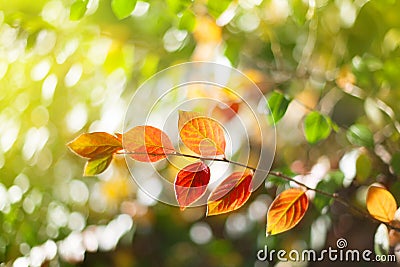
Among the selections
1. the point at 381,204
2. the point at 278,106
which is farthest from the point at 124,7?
the point at 381,204

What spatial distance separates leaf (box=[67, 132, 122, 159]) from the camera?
43cm

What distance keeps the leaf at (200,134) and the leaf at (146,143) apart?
0.05 feet

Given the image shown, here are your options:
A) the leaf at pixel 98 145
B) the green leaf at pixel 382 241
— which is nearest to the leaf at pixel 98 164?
the leaf at pixel 98 145

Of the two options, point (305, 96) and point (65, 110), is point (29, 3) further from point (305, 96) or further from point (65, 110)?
point (305, 96)

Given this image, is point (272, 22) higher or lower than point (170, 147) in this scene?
lower

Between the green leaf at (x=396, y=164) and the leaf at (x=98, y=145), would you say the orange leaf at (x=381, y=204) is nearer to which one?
the green leaf at (x=396, y=164)

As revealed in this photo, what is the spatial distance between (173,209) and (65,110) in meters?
0.20

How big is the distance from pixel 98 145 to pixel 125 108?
0.32 m

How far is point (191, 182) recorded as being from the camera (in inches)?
17.0

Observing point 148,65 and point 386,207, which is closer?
point 386,207

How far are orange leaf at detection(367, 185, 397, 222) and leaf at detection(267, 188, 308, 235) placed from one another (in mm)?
55

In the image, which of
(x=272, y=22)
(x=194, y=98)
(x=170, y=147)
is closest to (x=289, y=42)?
(x=272, y=22)

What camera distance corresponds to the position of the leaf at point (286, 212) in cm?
45

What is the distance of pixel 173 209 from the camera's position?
2.69 ft
